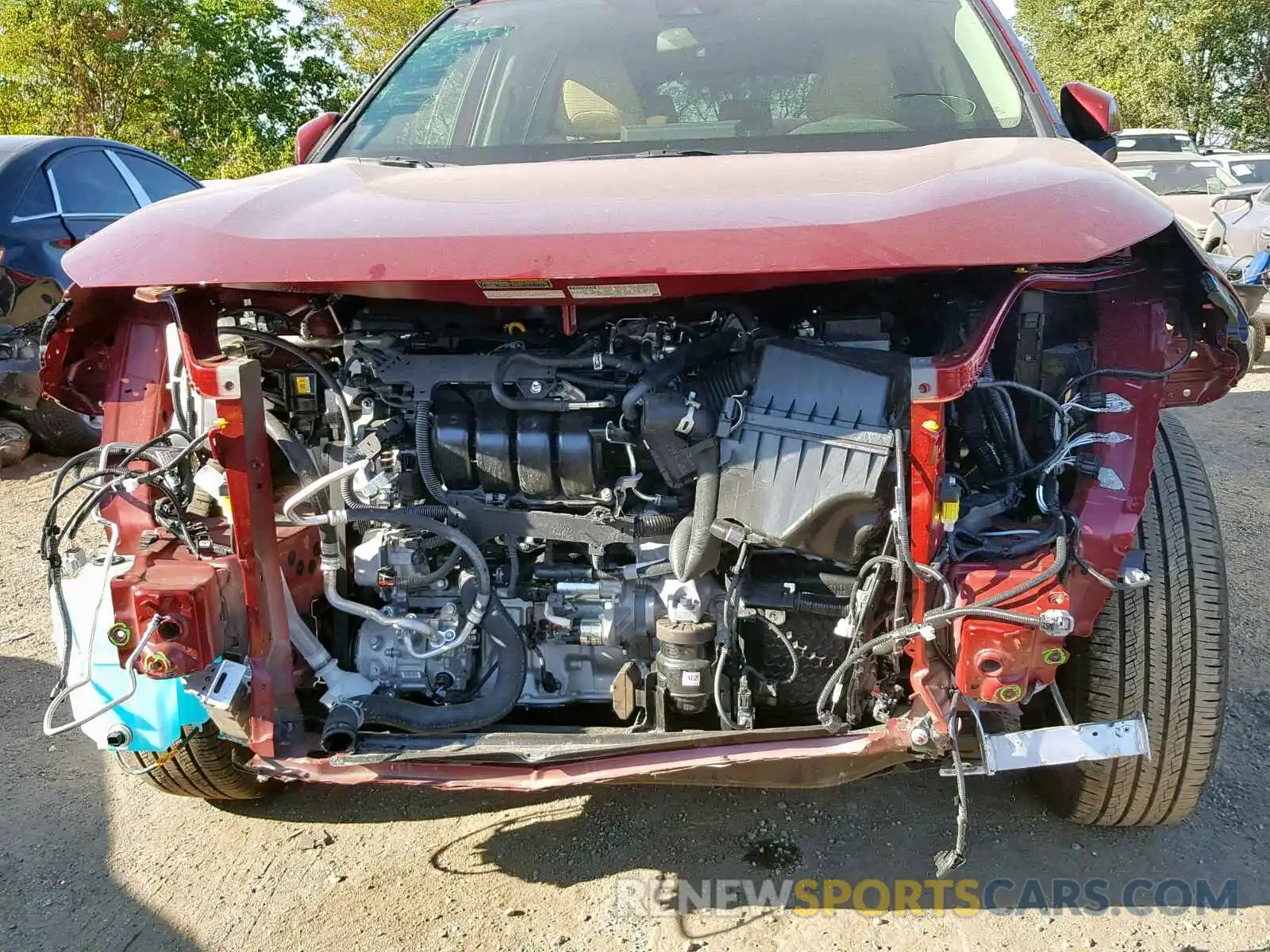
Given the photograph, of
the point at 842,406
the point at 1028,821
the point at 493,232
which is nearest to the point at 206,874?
the point at 493,232

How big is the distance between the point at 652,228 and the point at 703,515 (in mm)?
628

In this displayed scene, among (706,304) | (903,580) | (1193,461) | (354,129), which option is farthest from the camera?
(354,129)

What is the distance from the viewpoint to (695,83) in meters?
2.74

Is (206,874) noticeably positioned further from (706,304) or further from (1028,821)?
(1028,821)

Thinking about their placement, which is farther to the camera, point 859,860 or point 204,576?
point 859,860

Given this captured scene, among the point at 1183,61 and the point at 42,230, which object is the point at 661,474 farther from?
the point at 1183,61

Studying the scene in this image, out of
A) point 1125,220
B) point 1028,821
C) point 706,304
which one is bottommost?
point 1028,821

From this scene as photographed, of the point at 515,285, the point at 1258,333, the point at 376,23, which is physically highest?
the point at 376,23

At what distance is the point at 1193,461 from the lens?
2248 millimetres

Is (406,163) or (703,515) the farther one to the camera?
(406,163)

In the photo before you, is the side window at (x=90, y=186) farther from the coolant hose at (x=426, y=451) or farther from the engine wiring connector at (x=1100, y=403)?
the engine wiring connector at (x=1100, y=403)

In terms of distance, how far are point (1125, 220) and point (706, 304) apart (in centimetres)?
80

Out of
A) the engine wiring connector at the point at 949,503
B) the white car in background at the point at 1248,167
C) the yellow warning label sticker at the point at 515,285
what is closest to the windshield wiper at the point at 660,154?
the yellow warning label sticker at the point at 515,285

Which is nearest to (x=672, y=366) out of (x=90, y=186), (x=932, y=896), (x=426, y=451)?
(x=426, y=451)
